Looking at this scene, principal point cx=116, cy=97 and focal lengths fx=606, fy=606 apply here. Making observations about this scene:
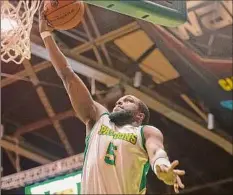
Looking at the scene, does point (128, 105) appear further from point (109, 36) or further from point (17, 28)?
point (109, 36)

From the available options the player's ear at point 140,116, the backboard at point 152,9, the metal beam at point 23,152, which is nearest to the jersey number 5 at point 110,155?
the player's ear at point 140,116

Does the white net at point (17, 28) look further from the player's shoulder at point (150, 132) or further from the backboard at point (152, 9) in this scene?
the player's shoulder at point (150, 132)

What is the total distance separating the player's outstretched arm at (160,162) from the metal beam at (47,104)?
558cm

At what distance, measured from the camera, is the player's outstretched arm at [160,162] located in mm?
2619

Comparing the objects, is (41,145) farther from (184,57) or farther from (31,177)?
(184,57)

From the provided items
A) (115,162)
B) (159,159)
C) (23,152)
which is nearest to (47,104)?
(23,152)

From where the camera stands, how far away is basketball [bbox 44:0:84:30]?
11.3 feet

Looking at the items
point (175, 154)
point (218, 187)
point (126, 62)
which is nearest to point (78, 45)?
point (126, 62)

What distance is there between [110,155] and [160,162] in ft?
0.99

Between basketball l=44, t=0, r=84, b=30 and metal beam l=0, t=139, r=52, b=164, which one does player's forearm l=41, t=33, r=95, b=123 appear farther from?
metal beam l=0, t=139, r=52, b=164

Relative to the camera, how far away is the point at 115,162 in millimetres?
2898

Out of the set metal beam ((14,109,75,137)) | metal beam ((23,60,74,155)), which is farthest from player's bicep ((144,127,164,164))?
metal beam ((14,109,75,137))

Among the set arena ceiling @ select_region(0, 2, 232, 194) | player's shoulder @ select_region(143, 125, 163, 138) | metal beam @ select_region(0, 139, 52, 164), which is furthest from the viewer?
metal beam @ select_region(0, 139, 52, 164)

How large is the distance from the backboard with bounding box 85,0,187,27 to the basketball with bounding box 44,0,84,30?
0.09 m
